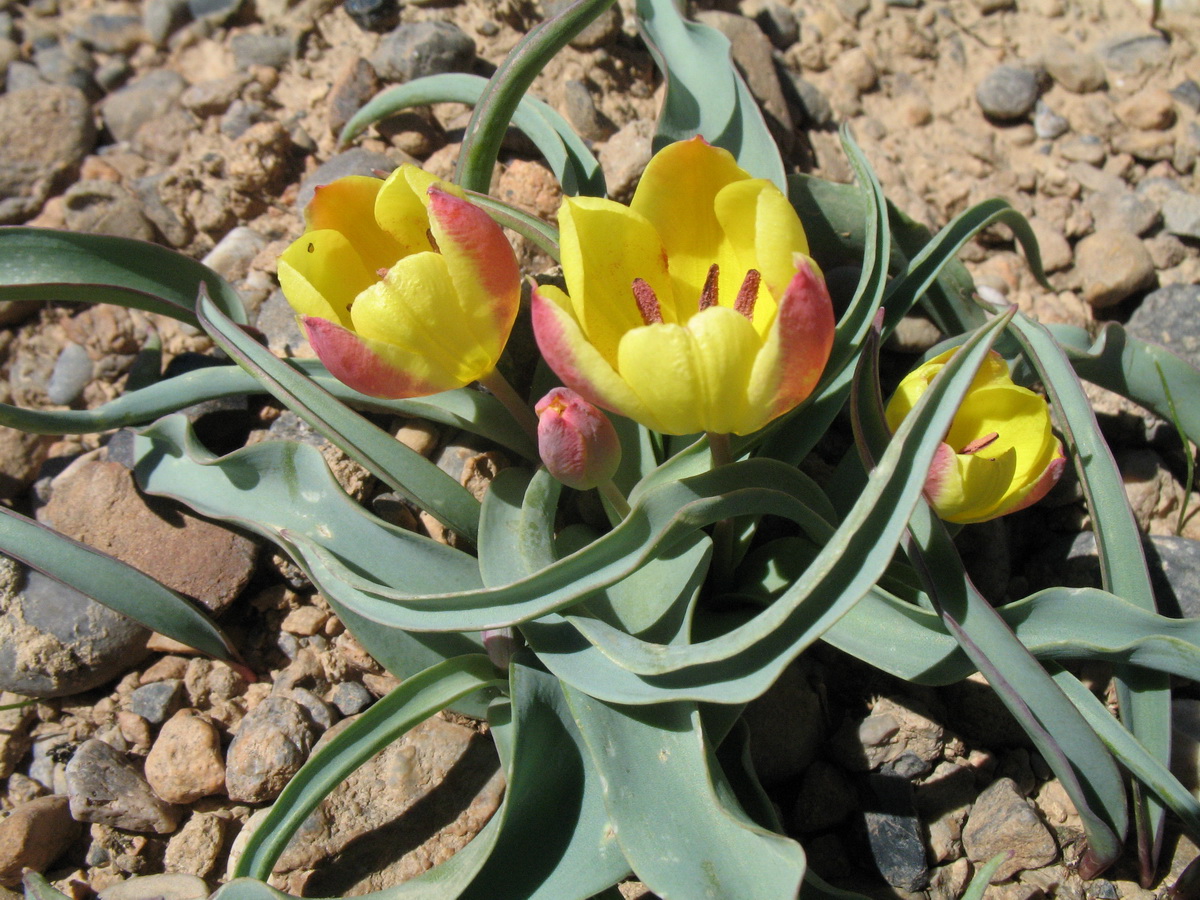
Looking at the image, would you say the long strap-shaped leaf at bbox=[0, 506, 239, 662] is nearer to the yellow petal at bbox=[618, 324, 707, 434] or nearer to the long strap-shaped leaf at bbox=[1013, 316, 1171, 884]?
the yellow petal at bbox=[618, 324, 707, 434]

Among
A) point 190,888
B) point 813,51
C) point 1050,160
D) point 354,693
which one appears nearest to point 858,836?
point 354,693

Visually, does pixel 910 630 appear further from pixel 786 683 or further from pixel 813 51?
pixel 813 51

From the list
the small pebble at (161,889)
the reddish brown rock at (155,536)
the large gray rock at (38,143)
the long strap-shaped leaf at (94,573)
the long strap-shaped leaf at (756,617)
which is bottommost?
the small pebble at (161,889)

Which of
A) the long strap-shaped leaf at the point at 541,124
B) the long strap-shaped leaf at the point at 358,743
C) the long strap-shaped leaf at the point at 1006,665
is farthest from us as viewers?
the long strap-shaped leaf at the point at 541,124

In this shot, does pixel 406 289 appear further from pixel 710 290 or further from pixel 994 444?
pixel 994 444

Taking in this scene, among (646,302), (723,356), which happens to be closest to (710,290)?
(646,302)

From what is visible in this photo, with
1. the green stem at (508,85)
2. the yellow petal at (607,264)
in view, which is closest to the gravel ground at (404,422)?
the green stem at (508,85)

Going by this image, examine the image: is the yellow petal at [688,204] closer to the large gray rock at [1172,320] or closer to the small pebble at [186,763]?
the small pebble at [186,763]
